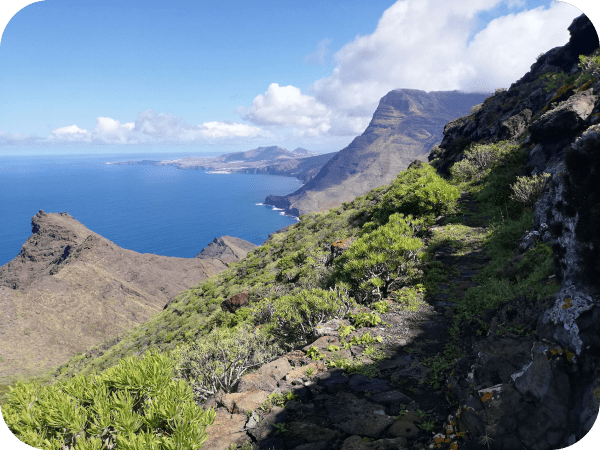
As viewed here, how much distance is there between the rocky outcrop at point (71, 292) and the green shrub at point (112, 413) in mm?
63154

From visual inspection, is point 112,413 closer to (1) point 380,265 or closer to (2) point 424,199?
(1) point 380,265

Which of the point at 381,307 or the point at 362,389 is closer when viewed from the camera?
the point at 362,389

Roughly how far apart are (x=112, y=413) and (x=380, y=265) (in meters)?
7.74

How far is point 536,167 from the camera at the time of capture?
48.1ft

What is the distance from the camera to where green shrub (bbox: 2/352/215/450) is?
2.89 meters

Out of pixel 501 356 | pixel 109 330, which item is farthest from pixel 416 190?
pixel 109 330

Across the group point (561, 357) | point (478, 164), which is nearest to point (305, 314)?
point (561, 357)

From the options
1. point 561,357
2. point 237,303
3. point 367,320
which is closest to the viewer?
point 561,357

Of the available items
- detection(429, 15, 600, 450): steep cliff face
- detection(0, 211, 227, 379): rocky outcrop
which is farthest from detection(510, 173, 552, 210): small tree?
detection(0, 211, 227, 379): rocky outcrop

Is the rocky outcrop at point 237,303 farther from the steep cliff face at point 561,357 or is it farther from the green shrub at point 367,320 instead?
the steep cliff face at point 561,357

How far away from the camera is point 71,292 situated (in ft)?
211

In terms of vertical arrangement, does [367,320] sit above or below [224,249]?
above

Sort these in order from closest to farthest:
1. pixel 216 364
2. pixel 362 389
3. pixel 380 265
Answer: pixel 362 389, pixel 216 364, pixel 380 265

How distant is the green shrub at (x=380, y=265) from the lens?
29.8 ft
